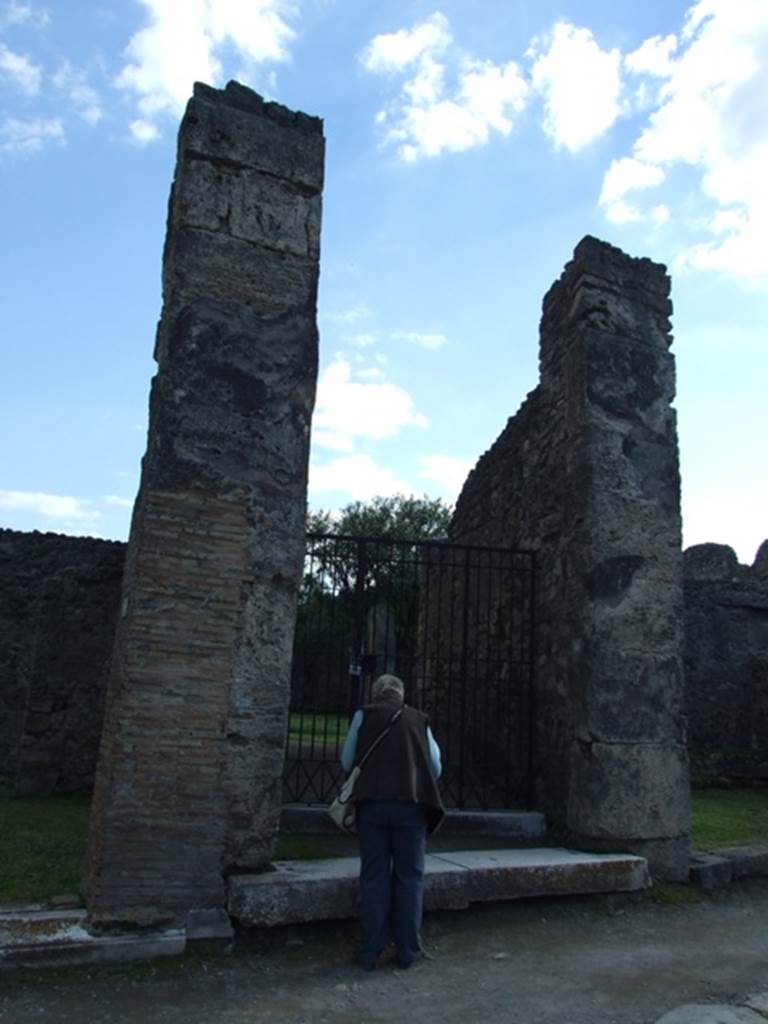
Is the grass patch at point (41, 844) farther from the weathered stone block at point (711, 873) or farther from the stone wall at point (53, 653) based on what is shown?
the weathered stone block at point (711, 873)

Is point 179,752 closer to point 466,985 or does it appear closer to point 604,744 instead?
point 466,985

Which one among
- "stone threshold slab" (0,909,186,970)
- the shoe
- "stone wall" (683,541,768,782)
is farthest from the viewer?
"stone wall" (683,541,768,782)

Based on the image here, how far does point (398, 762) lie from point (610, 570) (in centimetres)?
258

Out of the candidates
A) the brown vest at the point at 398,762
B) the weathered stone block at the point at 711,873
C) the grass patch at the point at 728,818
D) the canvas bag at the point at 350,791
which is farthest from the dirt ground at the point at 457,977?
the grass patch at the point at 728,818

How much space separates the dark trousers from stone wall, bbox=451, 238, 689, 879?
77.9 inches

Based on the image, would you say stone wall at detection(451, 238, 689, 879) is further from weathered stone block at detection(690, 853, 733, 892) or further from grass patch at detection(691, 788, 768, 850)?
grass patch at detection(691, 788, 768, 850)

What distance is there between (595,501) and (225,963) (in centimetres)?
398

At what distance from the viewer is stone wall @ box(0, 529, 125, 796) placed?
826cm

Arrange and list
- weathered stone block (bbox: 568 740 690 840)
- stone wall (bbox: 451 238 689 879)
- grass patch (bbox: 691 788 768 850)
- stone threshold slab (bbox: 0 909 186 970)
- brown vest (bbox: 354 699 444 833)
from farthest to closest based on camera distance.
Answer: grass patch (bbox: 691 788 768 850)
stone wall (bbox: 451 238 689 879)
weathered stone block (bbox: 568 740 690 840)
brown vest (bbox: 354 699 444 833)
stone threshold slab (bbox: 0 909 186 970)

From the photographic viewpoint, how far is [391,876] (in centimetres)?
434

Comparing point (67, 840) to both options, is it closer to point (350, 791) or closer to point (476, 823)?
point (350, 791)

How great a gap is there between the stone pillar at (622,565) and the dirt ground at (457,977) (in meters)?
0.82

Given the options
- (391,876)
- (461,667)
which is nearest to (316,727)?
(461,667)

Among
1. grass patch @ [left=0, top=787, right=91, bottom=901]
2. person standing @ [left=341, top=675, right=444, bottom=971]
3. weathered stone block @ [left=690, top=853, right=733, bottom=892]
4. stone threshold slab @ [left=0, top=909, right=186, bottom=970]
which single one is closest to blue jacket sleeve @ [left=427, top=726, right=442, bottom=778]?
person standing @ [left=341, top=675, right=444, bottom=971]
